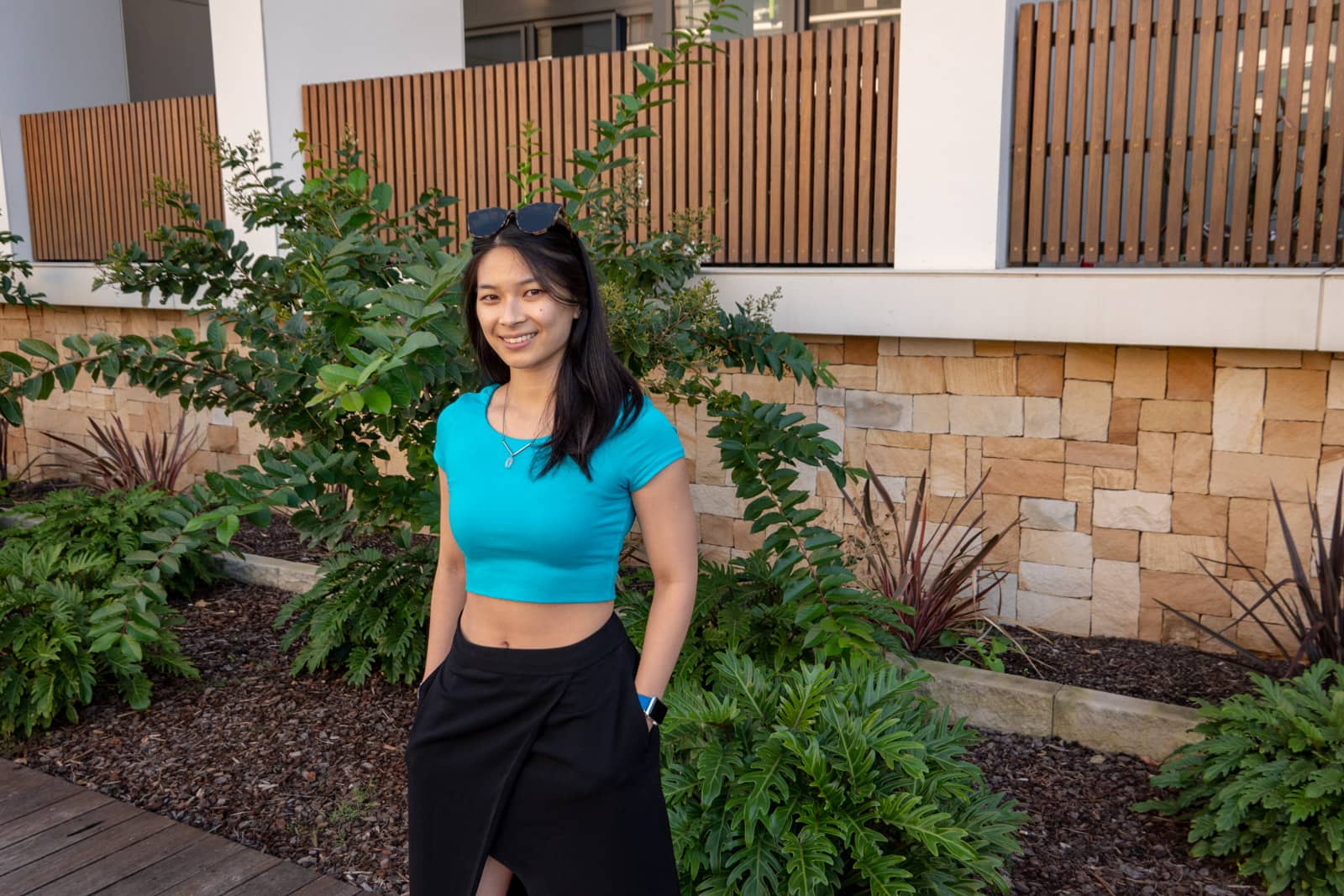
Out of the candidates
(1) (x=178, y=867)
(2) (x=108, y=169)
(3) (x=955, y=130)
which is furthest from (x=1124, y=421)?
(2) (x=108, y=169)

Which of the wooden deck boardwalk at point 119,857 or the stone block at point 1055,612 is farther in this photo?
the stone block at point 1055,612

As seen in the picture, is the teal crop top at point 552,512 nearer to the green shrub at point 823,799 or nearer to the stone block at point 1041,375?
the green shrub at point 823,799

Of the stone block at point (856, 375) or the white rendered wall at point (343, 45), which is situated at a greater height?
the white rendered wall at point (343, 45)

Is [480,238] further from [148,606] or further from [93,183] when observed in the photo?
[93,183]

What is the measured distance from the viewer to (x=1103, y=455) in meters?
4.67

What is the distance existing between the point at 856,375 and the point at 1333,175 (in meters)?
2.14

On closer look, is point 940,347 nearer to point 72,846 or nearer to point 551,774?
point 551,774

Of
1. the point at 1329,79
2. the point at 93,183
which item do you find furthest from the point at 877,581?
the point at 93,183

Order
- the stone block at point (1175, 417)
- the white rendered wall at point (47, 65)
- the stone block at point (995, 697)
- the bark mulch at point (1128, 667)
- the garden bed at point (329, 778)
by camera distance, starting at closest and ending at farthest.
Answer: the garden bed at point (329, 778) < the stone block at point (995, 697) < the bark mulch at point (1128, 667) < the stone block at point (1175, 417) < the white rendered wall at point (47, 65)

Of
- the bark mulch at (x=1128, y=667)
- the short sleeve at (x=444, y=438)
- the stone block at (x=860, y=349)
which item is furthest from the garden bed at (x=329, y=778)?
the stone block at (x=860, y=349)

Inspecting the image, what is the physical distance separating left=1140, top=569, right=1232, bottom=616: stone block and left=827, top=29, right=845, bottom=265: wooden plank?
2176 mm

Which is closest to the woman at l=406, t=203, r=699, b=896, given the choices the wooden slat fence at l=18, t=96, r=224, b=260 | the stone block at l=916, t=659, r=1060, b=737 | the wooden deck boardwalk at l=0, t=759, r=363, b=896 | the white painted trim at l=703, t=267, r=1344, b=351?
the wooden deck boardwalk at l=0, t=759, r=363, b=896

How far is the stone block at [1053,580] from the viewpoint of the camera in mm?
4777

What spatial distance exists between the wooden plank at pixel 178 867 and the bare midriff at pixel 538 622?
186 cm
